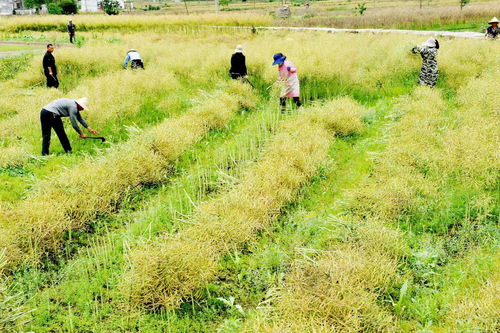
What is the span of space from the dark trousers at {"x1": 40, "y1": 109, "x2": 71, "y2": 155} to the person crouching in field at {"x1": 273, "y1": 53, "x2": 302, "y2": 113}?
16.6 feet

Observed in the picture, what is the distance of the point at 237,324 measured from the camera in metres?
3.64

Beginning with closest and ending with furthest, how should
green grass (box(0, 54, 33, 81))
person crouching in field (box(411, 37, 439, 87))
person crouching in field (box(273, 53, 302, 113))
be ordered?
person crouching in field (box(273, 53, 302, 113)) → person crouching in field (box(411, 37, 439, 87)) → green grass (box(0, 54, 33, 81))

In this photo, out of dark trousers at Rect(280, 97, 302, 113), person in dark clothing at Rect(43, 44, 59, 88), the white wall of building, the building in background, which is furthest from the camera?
the white wall of building

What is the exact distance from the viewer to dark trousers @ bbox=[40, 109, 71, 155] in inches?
275

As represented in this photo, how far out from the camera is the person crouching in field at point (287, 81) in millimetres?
9305

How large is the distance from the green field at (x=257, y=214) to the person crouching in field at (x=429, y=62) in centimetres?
55

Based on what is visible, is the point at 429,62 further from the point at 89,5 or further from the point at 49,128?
the point at 89,5

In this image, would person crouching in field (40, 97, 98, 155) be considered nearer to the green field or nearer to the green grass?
the green field

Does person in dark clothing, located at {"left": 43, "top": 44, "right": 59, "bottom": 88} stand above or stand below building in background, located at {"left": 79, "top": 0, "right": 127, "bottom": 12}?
below

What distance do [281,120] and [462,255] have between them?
197 inches

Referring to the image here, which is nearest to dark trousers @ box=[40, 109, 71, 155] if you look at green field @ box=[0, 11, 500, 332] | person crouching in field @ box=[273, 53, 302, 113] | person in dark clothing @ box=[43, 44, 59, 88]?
green field @ box=[0, 11, 500, 332]

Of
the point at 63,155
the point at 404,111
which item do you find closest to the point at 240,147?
the point at 63,155

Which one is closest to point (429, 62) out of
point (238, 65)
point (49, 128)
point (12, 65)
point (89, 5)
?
point (238, 65)

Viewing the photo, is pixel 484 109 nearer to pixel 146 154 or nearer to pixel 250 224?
pixel 250 224
